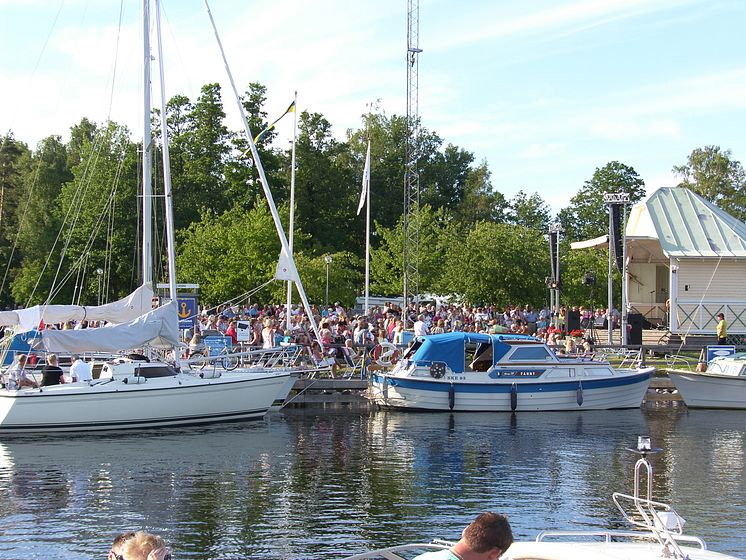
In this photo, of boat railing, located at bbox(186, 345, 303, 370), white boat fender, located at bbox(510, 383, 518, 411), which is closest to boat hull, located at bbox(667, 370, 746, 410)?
white boat fender, located at bbox(510, 383, 518, 411)

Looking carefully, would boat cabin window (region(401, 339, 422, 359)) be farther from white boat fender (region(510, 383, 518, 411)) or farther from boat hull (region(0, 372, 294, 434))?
boat hull (region(0, 372, 294, 434))

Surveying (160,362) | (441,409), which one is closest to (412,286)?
(441,409)

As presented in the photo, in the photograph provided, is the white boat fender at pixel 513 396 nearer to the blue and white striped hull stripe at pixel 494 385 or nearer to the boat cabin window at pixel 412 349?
the blue and white striped hull stripe at pixel 494 385

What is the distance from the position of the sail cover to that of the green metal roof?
24.7 meters

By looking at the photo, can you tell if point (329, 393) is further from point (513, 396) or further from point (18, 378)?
point (18, 378)

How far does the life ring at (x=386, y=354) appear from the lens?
32906mm

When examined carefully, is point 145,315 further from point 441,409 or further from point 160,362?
point 441,409

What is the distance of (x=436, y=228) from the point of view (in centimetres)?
6744

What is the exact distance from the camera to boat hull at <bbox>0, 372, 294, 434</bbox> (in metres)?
25.7

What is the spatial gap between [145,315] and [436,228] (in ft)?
139

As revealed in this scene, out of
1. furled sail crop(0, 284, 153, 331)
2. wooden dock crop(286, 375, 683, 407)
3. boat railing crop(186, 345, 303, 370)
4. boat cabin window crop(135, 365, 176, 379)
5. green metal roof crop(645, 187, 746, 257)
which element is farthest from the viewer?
green metal roof crop(645, 187, 746, 257)

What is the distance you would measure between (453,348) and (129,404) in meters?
10.3

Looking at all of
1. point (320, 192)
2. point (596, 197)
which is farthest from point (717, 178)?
point (320, 192)

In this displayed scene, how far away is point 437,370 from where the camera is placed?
30500 millimetres
